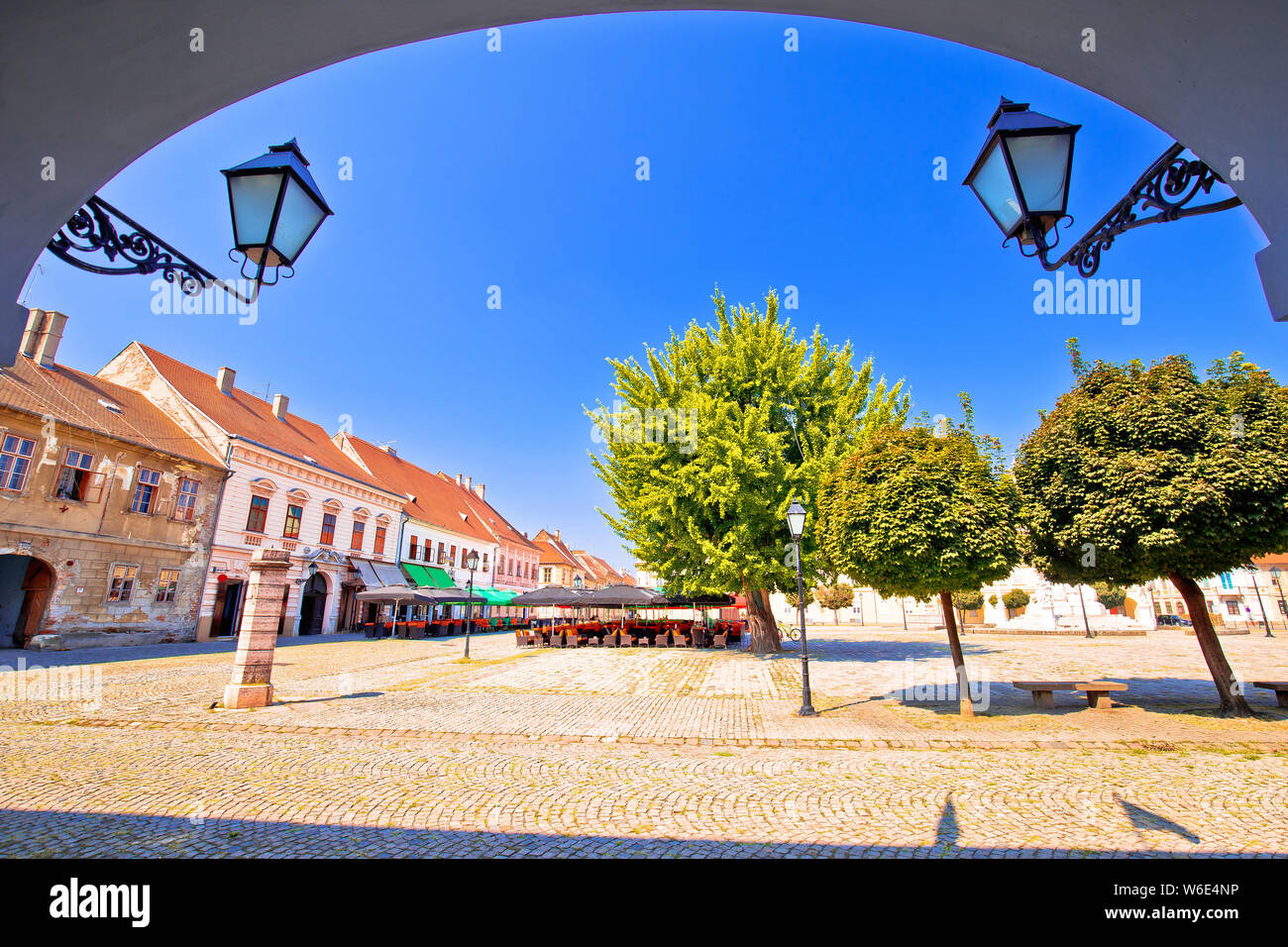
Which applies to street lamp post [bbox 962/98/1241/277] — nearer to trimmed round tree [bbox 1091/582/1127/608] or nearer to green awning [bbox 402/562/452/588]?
green awning [bbox 402/562/452/588]

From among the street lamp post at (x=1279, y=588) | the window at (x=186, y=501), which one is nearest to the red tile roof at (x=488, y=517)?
the window at (x=186, y=501)

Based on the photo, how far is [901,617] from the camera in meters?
50.4

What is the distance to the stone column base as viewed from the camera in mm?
9828

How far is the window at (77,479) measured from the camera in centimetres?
1911

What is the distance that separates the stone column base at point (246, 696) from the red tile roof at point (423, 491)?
97.7 feet

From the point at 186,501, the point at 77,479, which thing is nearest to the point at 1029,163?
the point at 77,479

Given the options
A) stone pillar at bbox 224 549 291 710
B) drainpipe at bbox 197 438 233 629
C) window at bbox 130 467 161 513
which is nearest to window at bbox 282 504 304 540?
drainpipe at bbox 197 438 233 629

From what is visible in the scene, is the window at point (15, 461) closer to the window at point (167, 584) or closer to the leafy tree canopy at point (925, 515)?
the window at point (167, 584)

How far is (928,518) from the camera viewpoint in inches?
371

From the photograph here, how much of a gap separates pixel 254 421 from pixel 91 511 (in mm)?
10506

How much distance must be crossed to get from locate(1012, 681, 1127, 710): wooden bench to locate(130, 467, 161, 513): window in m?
28.7

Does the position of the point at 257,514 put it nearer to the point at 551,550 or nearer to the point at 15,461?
the point at 15,461

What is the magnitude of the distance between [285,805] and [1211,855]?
766 cm
